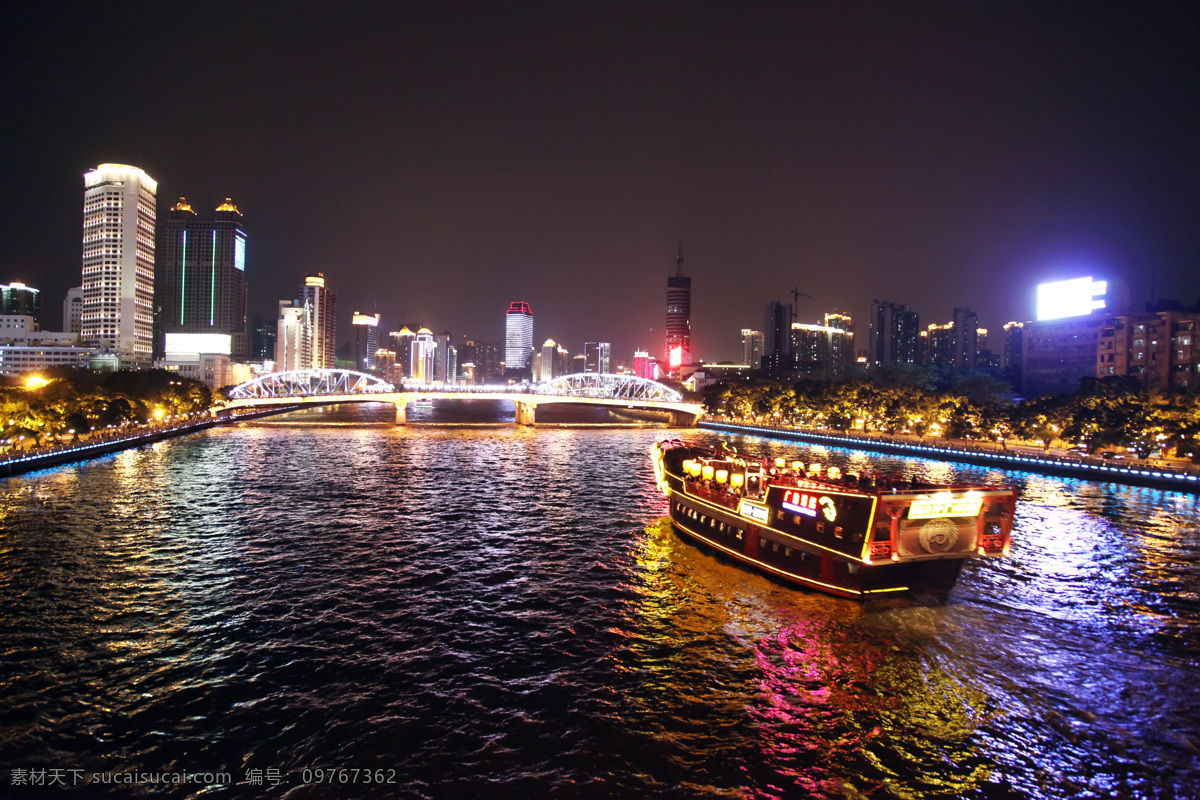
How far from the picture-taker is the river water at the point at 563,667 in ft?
42.3

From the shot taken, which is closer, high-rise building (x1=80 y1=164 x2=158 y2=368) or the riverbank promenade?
the riverbank promenade

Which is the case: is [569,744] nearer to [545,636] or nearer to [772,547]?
[545,636]

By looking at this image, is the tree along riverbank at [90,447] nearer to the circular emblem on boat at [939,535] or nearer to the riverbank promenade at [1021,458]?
the circular emblem on boat at [939,535]

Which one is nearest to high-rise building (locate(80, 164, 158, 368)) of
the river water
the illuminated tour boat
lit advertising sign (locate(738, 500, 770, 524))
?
the river water

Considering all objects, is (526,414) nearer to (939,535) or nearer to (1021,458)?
(1021,458)

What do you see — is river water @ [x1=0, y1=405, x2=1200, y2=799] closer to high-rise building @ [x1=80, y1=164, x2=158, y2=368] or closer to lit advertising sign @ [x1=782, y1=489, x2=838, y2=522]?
lit advertising sign @ [x1=782, y1=489, x2=838, y2=522]

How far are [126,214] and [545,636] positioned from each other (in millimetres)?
186248

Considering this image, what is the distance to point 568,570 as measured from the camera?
2612 centimetres

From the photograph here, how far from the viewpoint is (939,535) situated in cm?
2175

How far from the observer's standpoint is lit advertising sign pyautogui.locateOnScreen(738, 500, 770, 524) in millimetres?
24766

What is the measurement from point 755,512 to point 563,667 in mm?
11125

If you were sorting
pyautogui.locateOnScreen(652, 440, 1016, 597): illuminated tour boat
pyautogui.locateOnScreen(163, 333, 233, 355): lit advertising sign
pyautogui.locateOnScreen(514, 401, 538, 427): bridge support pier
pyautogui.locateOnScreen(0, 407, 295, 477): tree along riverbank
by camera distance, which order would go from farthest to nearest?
pyautogui.locateOnScreen(163, 333, 233, 355): lit advertising sign
pyautogui.locateOnScreen(514, 401, 538, 427): bridge support pier
pyautogui.locateOnScreen(0, 407, 295, 477): tree along riverbank
pyautogui.locateOnScreen(652, 440, 1016, 597): illuminated tour boat

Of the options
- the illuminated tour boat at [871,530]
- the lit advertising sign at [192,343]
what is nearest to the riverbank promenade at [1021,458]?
the illuminated tour boat at [871,530]

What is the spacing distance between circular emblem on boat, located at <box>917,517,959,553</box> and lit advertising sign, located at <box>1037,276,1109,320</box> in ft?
335
